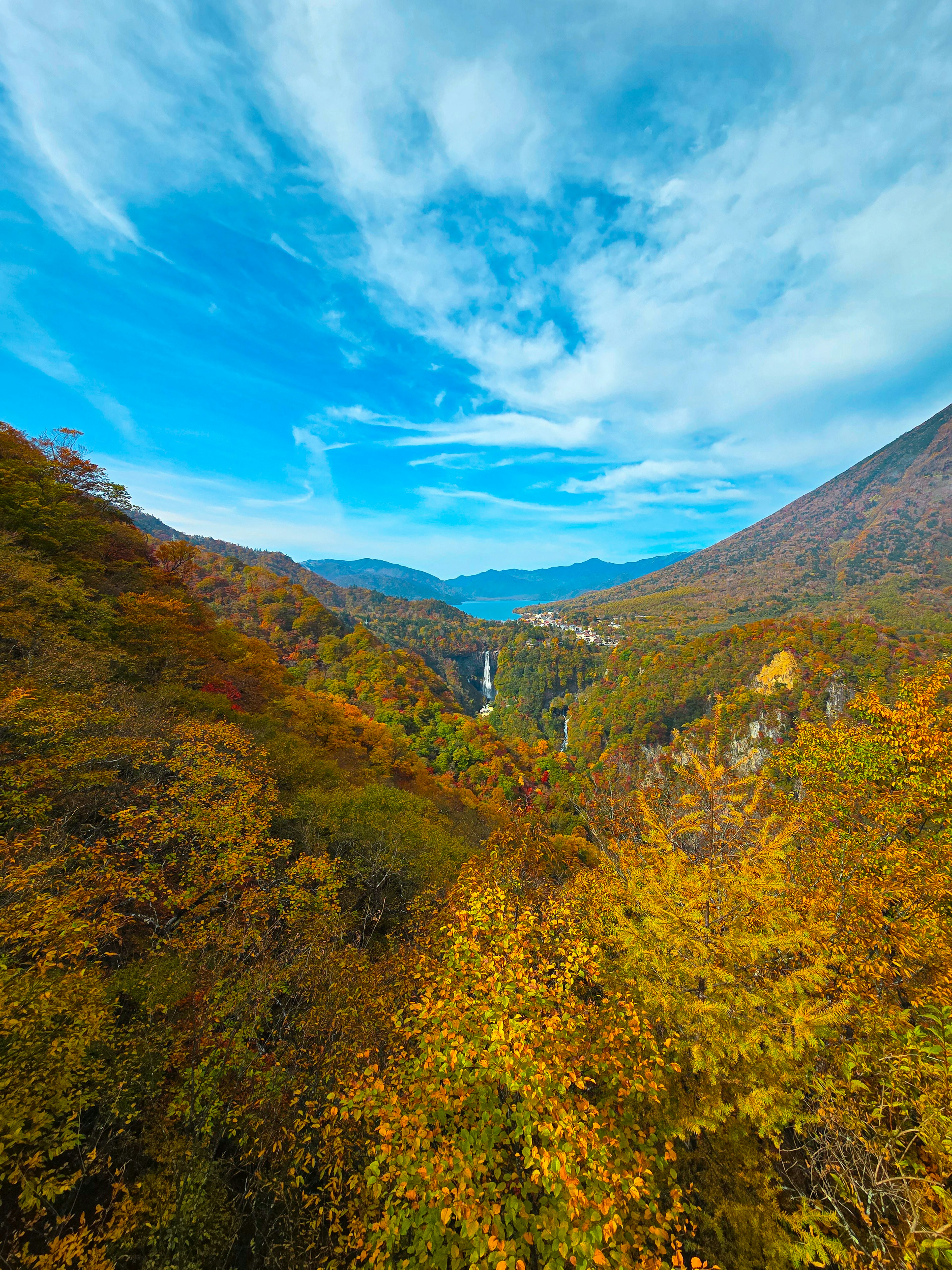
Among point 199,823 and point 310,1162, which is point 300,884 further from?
point 310,1162

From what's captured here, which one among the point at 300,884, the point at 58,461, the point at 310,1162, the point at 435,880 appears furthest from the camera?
the point at 58,461

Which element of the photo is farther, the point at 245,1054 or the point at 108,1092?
the point at 245,1054

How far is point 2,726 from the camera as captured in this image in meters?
12.9

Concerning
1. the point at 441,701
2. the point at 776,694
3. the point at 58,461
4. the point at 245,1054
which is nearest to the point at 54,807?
the point at 245,1054

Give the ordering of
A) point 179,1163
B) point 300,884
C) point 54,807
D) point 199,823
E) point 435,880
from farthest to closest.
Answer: point 435,880 < point 300,884 < point 199,823 < point 54,807 < point 179,1163

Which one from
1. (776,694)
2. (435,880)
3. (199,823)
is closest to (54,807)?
(199,823)

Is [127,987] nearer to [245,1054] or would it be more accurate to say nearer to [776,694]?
[245,1054]

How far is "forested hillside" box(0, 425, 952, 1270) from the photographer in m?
7.06

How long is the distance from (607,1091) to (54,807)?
1845 centimetres

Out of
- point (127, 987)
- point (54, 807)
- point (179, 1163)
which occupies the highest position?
point (54, 807)

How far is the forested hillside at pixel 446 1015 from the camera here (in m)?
7.06

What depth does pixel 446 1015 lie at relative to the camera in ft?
28.5

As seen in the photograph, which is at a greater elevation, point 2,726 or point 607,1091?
point 2,726

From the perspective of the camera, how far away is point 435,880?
2392 cm
